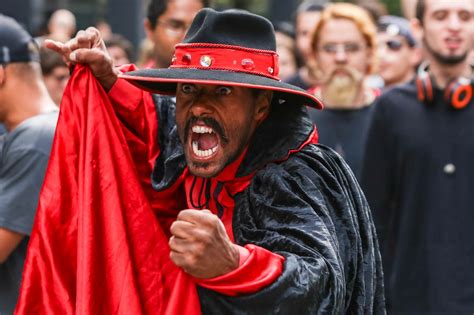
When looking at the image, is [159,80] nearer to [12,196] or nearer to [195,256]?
[195,256]

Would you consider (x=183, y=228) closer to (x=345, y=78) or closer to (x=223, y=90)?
(x=223, y=90)

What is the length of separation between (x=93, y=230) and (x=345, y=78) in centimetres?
391

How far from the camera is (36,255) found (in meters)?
3.71

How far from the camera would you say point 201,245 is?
2939 mm

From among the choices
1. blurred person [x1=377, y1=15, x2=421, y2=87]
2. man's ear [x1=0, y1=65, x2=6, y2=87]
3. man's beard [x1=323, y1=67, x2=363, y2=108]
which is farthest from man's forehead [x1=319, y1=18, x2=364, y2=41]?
man's ear [x1=0, y1=65, x2=6, y2=87]

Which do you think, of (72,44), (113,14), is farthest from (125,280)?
(113,14)

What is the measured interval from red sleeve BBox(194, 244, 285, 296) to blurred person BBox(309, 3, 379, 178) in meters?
3.67

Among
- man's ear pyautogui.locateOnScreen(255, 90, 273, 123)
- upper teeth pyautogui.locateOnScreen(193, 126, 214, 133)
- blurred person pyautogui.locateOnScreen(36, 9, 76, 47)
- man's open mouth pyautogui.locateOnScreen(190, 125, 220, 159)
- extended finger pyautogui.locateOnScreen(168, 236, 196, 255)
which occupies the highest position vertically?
man's ear pyautogui.locateOnScreen(255, 90, 273, 123)

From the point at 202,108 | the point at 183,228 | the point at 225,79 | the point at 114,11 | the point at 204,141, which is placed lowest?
the point at 114,11

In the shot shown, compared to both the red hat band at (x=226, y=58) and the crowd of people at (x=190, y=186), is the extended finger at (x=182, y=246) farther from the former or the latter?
the red hat band at (x=226, y=58)

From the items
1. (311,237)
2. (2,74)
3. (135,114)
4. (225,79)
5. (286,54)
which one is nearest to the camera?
(311,237)

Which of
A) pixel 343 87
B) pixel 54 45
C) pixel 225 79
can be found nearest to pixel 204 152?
pixel 225 79

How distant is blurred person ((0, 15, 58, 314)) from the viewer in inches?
175

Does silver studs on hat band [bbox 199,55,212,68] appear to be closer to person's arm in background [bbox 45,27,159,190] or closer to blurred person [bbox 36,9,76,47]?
person's arm in background [bbox 45,27,159,190]
